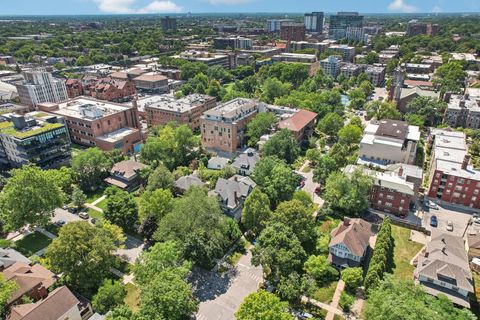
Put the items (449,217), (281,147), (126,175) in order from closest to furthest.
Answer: (449,217)
(126,175)
(281,147)

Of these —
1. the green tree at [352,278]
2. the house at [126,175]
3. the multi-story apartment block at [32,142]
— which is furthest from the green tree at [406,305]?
the multi-story apartment block at [32,142]

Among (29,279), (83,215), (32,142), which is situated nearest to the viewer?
(29,279)

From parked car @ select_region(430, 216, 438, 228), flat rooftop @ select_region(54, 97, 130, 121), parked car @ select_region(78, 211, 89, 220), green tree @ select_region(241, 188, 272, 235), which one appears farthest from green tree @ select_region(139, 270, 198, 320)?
flat rooftop @ select_region(54, 97, 130, 121)

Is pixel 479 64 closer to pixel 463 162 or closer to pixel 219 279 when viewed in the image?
pixel 463 162

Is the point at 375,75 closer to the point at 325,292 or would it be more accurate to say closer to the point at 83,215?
the point at 325,292

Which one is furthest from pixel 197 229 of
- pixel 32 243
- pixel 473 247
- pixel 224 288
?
pixel 473 247

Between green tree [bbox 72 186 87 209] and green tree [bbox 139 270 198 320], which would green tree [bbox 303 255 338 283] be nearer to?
green tree [bbox 139 270 198 320]

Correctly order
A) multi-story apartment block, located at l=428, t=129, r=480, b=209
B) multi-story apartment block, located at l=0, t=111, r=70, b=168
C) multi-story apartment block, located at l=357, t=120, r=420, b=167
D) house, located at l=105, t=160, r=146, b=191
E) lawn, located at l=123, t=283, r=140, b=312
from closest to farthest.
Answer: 1. lawn, located at l=123, t=283, r=140, b=312
2. multi-story apartment block, located at l=428, t=129, r=480, b=209
3. house, located at l=105, t=160, r=146, b=191
4. multi-story apartment block, located at l=0, t=111, r=70, b=168
5. multi-story apartment block, located at l=357, t=120, r=420, b=167
